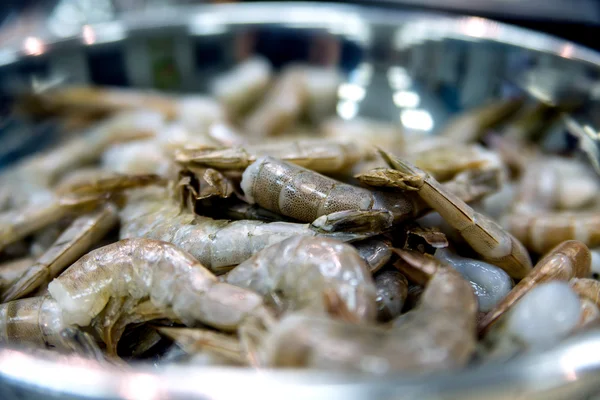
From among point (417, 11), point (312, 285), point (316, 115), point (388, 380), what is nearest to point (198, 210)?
point (312, 285)

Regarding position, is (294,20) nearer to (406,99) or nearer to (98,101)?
(406,99)

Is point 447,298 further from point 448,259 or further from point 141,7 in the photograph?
point 141,7

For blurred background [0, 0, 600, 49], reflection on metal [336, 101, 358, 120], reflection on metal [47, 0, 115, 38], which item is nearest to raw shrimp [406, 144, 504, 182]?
reflection on metal [336, 101, 358, 120]

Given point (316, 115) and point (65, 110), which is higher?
point (65, 110)

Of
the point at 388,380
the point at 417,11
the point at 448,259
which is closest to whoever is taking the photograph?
the point at 388,380

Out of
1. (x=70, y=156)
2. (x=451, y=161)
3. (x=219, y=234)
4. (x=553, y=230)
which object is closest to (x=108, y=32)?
(x=70, y=156)

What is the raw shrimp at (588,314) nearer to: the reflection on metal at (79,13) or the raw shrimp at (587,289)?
the raw shrimp at (587,289)

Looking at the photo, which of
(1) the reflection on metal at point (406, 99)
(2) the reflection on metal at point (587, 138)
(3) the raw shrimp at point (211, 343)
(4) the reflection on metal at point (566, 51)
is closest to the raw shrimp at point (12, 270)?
(3) the raw shrimp at point (211, 343)
